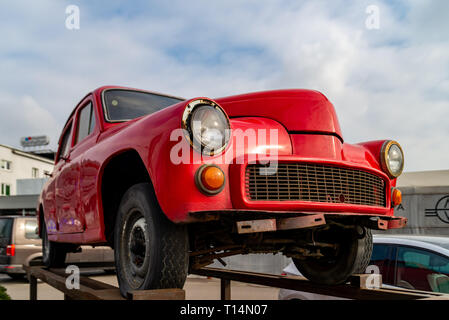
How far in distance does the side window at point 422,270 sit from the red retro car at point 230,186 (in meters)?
1.27

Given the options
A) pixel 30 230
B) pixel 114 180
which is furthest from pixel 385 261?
pixel 30 230

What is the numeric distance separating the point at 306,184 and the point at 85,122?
8.05ft

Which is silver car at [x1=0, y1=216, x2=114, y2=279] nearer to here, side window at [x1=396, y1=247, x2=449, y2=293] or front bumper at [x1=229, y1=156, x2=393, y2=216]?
side window at [x1=396, y1=247, x2=449, y2=293]

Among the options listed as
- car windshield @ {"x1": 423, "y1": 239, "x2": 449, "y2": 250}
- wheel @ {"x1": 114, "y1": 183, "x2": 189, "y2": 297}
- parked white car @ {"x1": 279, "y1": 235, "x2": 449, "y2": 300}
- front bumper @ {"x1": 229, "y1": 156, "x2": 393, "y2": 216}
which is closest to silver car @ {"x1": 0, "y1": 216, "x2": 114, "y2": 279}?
parked white car @ {"x1": 279, "y1": 235, "x2": 449, "y2": 300}

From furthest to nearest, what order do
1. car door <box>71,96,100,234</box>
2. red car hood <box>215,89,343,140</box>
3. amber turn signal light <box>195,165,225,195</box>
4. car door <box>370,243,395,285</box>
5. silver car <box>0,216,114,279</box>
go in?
silver car <box>0,216,114,279</box>, car door <box>370,243,395,285</box>, car door <box>71,96,100,234</box>, red car hood <box>215,89,343,140</box>, amber turn signal light <box>195,165,225,195</box>

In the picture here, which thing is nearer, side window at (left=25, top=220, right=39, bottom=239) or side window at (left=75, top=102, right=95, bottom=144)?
side window at (left=75, top=102, right=95, bottom=144)

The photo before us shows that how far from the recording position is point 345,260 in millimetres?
3426

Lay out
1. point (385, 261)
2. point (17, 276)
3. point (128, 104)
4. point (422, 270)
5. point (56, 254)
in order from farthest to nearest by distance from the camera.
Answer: point (17, 276) → point (56, 254) → point (385, 261) → point (422, 270) → point (128, 104)

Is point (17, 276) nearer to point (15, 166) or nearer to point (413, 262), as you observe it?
point (413, 262)

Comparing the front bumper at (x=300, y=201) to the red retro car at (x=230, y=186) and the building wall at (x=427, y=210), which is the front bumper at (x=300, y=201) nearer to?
the red retro car at (x=230, y=186)

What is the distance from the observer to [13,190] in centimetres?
4125

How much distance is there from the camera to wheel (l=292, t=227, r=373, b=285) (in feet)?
11.0

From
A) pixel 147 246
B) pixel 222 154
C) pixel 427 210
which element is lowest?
pixel 427 210
